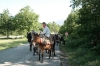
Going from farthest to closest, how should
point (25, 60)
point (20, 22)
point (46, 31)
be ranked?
point (20, 22), point (46, 31), point (25, 60)

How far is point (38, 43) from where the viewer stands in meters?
15.4

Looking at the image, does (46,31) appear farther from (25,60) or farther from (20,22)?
(20,22)

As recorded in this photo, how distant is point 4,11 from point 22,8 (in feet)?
31.3

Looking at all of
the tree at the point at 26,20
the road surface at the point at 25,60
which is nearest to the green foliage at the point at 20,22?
the tree at the point at 26,20

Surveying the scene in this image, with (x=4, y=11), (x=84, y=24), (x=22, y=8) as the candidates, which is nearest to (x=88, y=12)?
(x=84, y=24)

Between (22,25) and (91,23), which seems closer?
(91,23)

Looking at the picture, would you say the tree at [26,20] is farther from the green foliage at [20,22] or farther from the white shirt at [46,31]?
the white shirt at [46,31]

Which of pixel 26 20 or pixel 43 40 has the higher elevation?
pixel 26 20

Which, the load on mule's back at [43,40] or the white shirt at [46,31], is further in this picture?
the white shirt at [46,31]

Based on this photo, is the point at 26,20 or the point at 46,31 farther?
the point at 26,20

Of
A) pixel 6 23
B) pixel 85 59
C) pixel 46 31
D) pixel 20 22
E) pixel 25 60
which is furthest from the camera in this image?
pixel 6 23

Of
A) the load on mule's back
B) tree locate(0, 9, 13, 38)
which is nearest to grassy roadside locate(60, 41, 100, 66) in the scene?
the load on mule's back

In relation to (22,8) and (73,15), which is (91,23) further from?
(22,8)

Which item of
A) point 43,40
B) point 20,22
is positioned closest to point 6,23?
point 20,22
